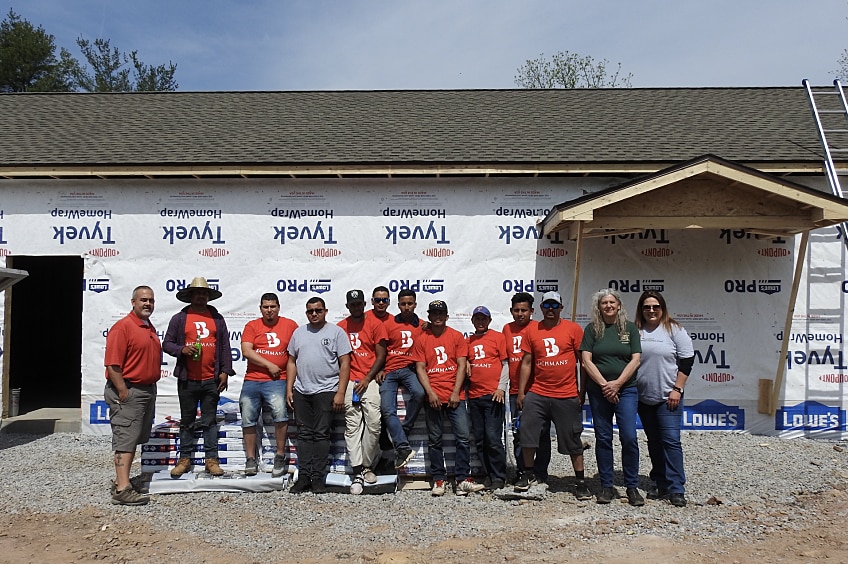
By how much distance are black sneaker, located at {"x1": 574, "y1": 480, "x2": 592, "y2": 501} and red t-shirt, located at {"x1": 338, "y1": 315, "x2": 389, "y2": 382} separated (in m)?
2.16

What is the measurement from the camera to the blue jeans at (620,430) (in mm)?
5375

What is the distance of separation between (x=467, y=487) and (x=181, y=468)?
2657mm

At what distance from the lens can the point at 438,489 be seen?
18.8ft

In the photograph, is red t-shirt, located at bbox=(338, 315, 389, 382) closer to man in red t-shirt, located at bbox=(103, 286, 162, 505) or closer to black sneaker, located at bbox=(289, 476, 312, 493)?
black sneaker, located at bbox=(289, 476, 312, 493)

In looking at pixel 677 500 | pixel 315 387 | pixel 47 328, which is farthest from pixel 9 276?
pixel 47 328

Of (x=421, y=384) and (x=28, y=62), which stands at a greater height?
(x=28, y=62)

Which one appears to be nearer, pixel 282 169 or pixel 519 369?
pixel 519 369

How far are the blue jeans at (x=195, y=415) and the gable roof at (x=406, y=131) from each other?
3373 mm

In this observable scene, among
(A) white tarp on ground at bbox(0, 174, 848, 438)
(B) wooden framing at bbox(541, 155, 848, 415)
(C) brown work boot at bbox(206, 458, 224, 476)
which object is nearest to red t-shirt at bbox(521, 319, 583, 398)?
(B) wooden framing at bbox(541, 155, 848, 415)

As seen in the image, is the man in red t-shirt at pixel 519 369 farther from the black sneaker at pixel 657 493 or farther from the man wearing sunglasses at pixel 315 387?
the man wearing sunglasses at pixel 315 387

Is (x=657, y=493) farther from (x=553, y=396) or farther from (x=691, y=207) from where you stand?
(x=691, y=207)

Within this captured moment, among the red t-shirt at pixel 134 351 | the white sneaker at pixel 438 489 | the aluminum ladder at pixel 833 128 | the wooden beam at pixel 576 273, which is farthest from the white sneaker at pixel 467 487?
the aluminum ladder at pixel 833 128

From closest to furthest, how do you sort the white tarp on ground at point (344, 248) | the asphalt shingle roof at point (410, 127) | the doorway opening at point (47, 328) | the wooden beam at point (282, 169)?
the wooden beam at point (282, 169)
the white tarp on ground at point (344, 248)
the asphalt shingle roof at point (410, 127)
the doorway opening at point (47, 328)

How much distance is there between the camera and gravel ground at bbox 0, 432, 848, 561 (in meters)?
4.66
